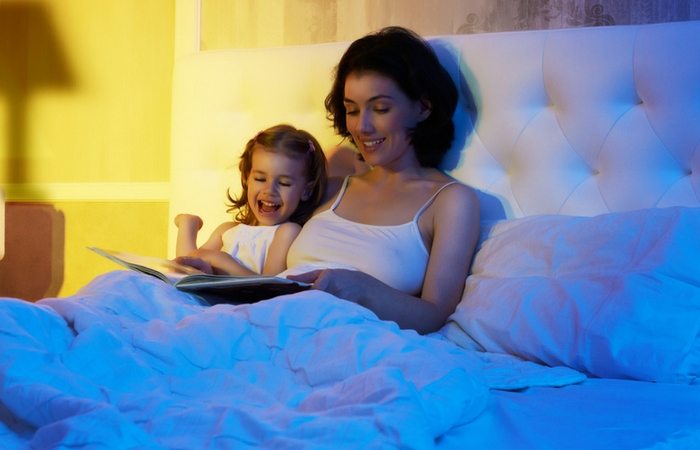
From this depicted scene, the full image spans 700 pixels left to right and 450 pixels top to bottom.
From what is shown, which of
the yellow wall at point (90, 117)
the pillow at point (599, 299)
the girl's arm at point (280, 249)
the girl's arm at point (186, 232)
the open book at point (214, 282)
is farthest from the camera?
the yellow wall at point (90, 117)

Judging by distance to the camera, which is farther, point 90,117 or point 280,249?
point 90,117

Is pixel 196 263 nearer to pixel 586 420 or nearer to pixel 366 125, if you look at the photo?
pixel 366 125

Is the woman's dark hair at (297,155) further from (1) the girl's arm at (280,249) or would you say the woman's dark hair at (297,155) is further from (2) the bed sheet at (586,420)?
(2) the bed sheet at (586,420)

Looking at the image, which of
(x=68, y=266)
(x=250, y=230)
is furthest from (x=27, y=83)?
(x=250, y=230)

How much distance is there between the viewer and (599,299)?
5.08 feet

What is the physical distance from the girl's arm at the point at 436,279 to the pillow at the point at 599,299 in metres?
0.06

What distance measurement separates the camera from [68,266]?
119 inches

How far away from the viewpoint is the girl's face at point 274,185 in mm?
2197

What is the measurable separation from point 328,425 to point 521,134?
1.39 metres

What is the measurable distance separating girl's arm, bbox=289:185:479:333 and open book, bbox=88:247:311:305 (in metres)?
0.08

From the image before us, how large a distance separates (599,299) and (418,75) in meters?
0.77

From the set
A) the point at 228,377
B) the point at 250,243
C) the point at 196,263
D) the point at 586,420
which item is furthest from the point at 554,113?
the point at 228,377

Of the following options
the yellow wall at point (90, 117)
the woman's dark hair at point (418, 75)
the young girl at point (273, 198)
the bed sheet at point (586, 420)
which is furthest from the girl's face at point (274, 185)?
the bed sheet at point (586, 420)

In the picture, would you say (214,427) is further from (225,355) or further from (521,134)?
(521,134)
